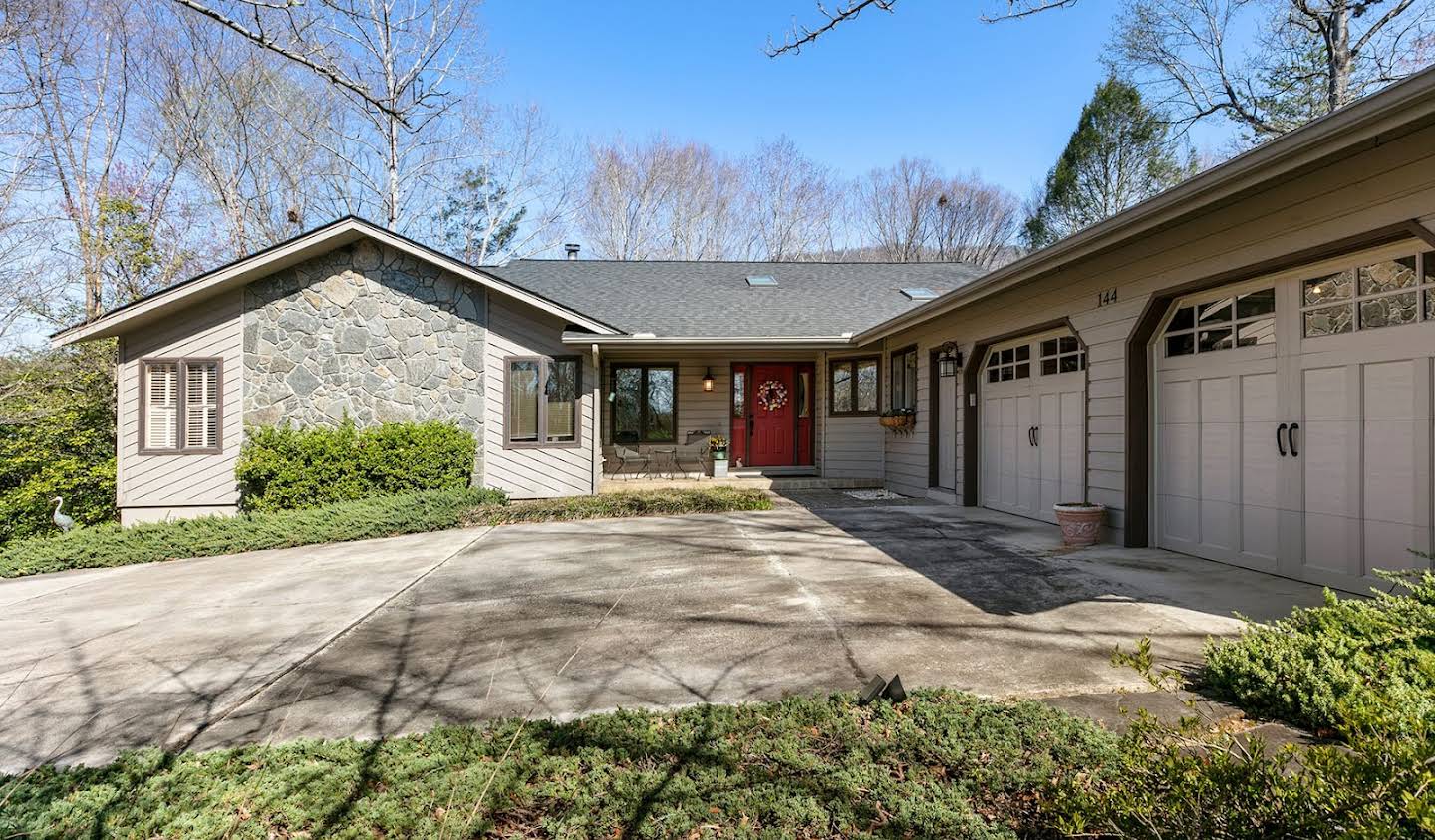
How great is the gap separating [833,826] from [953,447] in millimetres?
7507

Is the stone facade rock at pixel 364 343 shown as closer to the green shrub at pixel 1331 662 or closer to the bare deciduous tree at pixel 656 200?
the green shrub at pixel 1331 662

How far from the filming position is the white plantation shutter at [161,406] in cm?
860

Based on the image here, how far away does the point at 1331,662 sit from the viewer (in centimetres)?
241

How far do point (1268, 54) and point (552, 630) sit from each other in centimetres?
1657

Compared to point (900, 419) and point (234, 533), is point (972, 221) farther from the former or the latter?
point (234, 533)

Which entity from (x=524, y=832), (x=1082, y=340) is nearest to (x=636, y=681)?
(x=524, y=832)

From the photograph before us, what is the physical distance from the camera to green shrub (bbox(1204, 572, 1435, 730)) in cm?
224

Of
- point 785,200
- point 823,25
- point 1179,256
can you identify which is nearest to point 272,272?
point 823,25

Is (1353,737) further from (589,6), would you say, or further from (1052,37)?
(589,6)

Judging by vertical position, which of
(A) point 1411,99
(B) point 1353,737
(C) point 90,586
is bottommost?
(C) point 90,586

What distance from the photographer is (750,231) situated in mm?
23781

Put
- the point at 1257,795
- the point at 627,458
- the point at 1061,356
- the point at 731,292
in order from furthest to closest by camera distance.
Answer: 1. the point at 731,292
2. the point at 627,458
3. the point at 1061,356
4. the point at 1257,795

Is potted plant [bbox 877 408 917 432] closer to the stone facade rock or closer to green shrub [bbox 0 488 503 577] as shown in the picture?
the stone facade rock

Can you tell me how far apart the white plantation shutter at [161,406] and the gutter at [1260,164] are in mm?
10376
